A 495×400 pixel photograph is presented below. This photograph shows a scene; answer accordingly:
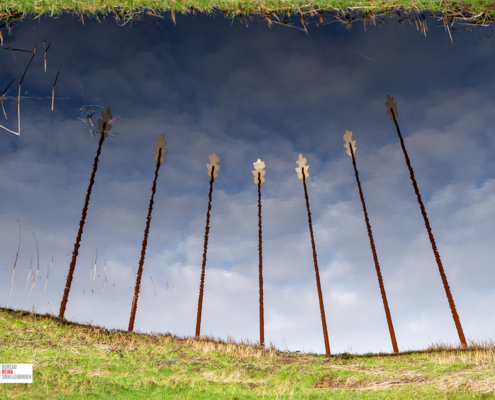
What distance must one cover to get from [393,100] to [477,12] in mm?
14555

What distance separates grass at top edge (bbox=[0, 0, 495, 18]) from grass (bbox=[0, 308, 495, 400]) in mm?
→ 7844

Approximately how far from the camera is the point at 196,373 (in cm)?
857

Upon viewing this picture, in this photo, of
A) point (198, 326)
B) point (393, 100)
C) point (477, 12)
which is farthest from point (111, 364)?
point (393, 100)

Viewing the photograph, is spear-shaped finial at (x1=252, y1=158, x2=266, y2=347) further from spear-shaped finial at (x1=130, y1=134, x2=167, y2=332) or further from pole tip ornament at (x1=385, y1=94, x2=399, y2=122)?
pole tip ornament at (x1=385, y1=94, x2=399, y2=122)

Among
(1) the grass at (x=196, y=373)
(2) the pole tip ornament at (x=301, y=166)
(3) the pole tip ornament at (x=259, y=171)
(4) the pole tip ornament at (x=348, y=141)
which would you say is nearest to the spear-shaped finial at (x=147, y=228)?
(1) the grass at (x=196, y=373)

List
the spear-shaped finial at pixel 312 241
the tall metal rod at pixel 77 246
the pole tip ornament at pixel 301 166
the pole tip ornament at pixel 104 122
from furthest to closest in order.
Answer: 1. the pole tip ornament at pixel 301 166
2. the pole tip ornament at pixel 104 122
3. the spear-shaped finial at pixel 312 241
4. the tall metal rod at pixel 77 246

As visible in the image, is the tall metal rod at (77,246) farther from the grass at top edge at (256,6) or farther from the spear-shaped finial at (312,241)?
the spear-shaped finial at (312,241)

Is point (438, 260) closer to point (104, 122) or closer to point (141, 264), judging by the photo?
point (141, 264)

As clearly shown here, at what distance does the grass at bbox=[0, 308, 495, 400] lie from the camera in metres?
6.75

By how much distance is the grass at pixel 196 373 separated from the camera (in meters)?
6.75

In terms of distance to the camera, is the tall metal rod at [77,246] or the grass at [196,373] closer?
the grass at [196,373]

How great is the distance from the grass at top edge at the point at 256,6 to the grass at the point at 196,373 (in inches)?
309

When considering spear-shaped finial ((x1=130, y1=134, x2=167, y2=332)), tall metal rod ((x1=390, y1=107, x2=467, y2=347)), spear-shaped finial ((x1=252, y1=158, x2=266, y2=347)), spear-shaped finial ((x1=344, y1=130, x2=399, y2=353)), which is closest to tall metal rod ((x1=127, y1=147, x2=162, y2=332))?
spear-shaped finial ((x1=130, y1=134, x2=167, y2=332))

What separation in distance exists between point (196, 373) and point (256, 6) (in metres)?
9.42
